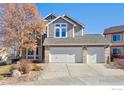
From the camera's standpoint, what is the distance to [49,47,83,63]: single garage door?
25094 mm

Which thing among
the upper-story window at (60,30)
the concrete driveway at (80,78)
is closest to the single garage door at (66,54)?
the upper-story window at (60,30)

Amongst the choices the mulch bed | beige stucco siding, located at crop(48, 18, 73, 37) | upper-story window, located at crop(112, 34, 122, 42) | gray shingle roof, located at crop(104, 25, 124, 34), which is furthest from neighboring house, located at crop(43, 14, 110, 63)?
gray shingle roof, located at crop(104, 25, 124, 34)

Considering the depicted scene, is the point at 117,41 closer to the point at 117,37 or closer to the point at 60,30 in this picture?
the point at 117,37

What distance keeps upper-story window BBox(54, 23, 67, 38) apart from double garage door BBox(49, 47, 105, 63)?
2.05m

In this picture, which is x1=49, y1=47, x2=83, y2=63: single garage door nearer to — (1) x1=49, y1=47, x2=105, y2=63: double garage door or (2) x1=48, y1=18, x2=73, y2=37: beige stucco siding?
(1) x1=49, y1=47, x2=105, y2=63: double garage door

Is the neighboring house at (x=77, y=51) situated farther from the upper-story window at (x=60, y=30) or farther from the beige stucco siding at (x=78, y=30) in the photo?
the beige stucco siding at (x=78, y=30)

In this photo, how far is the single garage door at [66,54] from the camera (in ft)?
82.3

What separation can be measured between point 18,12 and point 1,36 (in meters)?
3.17

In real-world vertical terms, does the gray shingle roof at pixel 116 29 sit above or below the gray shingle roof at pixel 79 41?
above

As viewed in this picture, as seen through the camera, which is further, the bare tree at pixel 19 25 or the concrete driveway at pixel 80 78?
the bare tree at pixel 19 25

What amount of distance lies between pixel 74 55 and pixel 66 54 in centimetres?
89

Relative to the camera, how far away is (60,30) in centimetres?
2680

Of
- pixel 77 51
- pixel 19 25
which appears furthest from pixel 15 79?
pixel 77 51

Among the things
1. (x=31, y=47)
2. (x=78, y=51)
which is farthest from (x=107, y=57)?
(x=31, y=47)
